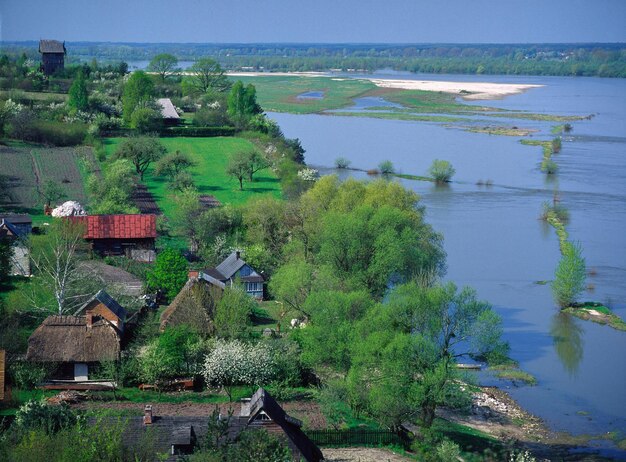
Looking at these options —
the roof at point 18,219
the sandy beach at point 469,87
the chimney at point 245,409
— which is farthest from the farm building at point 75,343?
the sandy beach at point 469,87

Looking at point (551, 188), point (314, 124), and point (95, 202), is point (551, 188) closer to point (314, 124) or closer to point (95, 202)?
point (95, 202)

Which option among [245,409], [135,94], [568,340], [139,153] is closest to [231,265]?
[568,340]

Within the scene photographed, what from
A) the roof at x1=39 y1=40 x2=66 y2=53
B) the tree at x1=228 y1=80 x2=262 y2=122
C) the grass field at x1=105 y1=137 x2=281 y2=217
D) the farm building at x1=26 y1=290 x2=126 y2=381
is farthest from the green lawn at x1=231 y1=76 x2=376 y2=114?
the farm building at x1=26 y1=290 x2=126 y2=381

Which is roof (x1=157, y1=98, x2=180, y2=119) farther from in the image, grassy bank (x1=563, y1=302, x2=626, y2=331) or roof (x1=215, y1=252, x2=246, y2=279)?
grassy bank (x1=563, y1=302, x2=626, y2=331)

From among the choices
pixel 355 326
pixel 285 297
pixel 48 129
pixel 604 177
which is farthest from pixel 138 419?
pixel 604 177

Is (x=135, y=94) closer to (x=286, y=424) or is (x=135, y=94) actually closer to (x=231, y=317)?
(x=231, y=317)

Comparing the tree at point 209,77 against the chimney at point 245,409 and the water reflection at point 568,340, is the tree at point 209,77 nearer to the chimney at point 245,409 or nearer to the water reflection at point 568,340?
the water reflection at point 568,340
